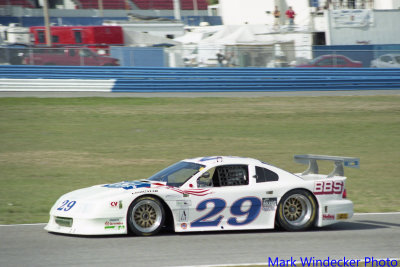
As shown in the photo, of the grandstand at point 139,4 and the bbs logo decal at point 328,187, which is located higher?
the grandstand at point 139,4

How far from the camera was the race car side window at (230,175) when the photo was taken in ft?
29.2

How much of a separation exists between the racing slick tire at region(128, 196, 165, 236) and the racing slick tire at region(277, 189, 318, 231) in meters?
1.97

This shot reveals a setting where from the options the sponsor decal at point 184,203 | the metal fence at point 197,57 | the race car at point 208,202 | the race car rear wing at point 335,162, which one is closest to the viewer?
the race car at point 208,202

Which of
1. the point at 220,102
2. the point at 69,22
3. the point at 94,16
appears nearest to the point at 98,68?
the point at 220,102

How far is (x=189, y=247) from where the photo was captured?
775cm

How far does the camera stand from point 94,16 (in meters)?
55.8

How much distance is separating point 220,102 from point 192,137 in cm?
616

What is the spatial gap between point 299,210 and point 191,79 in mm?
18152

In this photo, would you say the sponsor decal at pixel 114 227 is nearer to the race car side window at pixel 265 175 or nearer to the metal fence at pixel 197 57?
the race car side window at pixel 265 175

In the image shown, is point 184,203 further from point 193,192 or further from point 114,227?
point 114,227

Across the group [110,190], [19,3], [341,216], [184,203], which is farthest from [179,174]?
[19,3]

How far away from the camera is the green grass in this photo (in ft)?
42.8

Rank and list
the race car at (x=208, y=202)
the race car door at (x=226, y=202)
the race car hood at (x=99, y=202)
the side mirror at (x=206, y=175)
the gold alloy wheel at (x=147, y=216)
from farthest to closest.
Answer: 1. the side mirror at (x=206, y=175)
2. the race car door at (x=226, y=202)
3. the gold alloy wheel at (x=147, y=216)
4. the race car at (x=208, y=202)
5. the race car hood at (x=99, y=202)

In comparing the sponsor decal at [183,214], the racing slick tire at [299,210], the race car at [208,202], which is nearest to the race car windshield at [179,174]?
the race car at [208,202]
